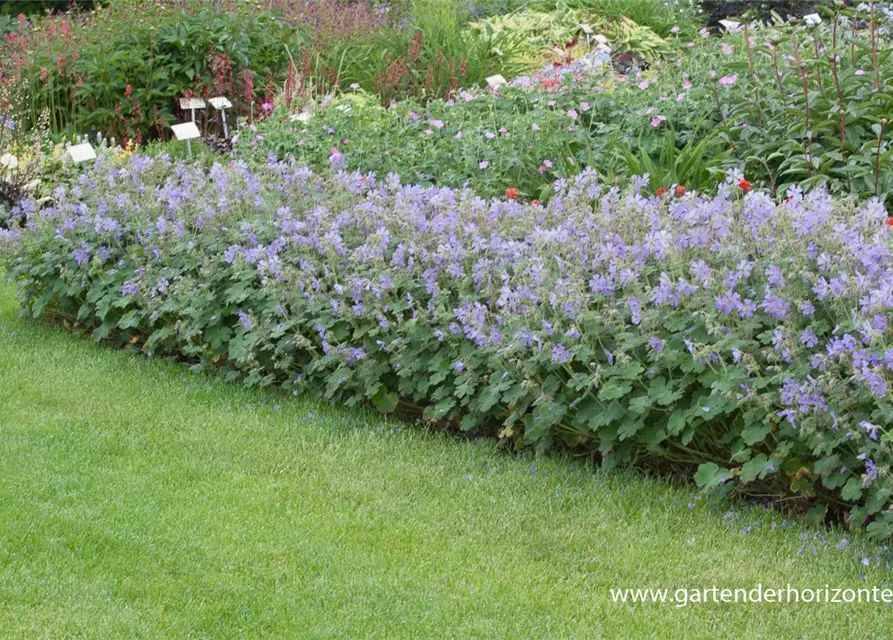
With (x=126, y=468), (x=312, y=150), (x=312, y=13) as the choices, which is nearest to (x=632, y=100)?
(x=312, y=150)

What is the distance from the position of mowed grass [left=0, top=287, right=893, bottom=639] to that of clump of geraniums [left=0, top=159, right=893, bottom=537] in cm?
19

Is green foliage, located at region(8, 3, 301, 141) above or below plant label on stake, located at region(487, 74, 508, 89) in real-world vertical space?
below

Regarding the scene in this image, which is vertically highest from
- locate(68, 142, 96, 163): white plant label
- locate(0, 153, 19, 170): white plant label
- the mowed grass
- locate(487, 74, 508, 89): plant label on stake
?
locate(487, 74, 508, 89): plant label on stake

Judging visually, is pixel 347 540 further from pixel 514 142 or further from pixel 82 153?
pixel 82 153

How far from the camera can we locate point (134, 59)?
9781mm

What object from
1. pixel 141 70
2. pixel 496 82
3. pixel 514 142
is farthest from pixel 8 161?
pixel 514 142

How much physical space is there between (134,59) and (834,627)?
8080 mm

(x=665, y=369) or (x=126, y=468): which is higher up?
(x=665, y=369)

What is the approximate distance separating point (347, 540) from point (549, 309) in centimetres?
116

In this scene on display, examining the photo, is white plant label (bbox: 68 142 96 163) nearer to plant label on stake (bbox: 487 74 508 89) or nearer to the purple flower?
plant label on stake (bbox: 487 74 508 89)

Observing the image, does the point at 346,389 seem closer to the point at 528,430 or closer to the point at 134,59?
the point at 528,430

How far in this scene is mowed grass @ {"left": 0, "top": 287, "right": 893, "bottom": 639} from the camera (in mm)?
3256

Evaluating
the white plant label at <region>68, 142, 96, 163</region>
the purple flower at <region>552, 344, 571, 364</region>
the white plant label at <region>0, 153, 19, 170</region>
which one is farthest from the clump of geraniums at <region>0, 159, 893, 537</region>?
the white plant label at <region>0, 153, 19, 170</region>

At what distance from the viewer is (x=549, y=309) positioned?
14.2ft
